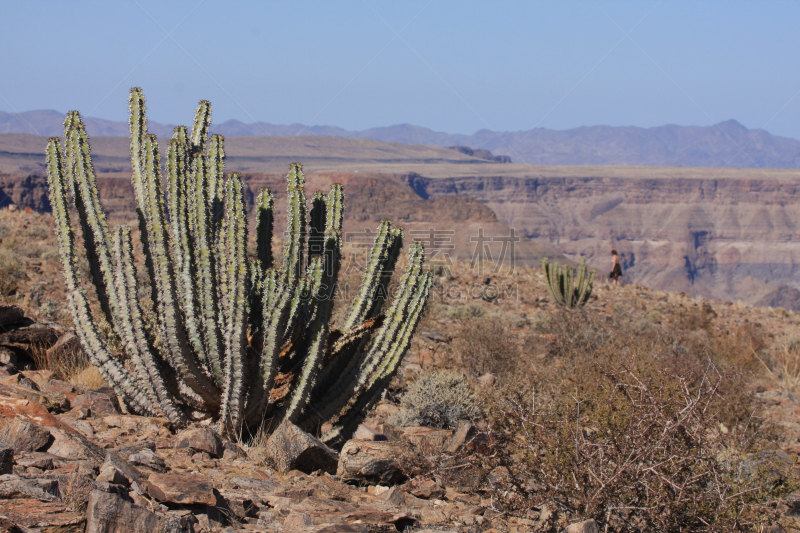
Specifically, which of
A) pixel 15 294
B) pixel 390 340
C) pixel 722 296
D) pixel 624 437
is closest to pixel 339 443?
pixel 390 340

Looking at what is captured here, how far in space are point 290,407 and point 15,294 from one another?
6.09 metres

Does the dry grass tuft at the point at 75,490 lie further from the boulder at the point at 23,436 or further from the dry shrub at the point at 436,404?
the dry shrub at the point at 436,404

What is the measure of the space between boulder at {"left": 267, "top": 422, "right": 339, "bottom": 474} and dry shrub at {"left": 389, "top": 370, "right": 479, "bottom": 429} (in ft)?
5.27

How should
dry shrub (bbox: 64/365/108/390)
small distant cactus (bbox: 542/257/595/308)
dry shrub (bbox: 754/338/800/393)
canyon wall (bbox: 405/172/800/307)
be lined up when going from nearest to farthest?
1. dry shrub (bbox: 64/365/108/390)
2. dry shrub (bbox: 754/338/800/393)
3. small distant cactus (bbox: 542/257/595/308)
4. canyon wall (bbox: 405/172/800/307)

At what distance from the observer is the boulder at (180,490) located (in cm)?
319

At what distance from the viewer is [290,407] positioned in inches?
181

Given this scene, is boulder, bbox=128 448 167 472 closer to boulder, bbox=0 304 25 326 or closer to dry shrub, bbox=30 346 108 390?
dry shrub, bbox=30 346 108 390

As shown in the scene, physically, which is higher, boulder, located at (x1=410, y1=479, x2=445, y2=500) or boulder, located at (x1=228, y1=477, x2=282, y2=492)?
boulder, located at (x1=228, y1=477, x2=282, y2=492)

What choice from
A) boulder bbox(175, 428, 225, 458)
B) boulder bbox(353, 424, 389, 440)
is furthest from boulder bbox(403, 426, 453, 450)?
boulder bbox(175, 428, 225, 458)

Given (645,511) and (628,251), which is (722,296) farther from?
(645,511)

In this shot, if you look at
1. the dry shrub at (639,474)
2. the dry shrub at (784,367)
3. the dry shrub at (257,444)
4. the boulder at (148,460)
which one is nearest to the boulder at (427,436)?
the dry shrub at (639,474)

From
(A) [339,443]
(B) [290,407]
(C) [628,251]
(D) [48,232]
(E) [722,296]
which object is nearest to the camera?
(B) [290,407]

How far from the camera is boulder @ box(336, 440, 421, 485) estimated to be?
4.18m

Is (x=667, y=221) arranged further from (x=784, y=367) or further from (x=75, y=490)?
(x=75, y=490)
